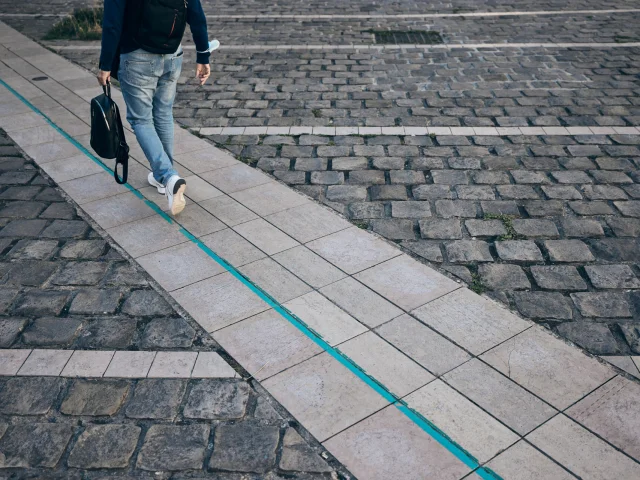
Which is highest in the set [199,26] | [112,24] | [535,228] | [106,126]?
[112,24]

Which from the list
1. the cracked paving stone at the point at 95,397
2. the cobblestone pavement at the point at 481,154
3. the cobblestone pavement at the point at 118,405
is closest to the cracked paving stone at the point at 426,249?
the cobblestone pavement at the point at 481,154

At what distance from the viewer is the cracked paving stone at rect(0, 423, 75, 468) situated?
10.8ft

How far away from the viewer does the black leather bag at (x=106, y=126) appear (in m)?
5.30

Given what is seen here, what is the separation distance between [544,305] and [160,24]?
11.4 ft

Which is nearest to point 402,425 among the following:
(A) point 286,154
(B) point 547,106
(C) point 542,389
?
(C) point 542,389

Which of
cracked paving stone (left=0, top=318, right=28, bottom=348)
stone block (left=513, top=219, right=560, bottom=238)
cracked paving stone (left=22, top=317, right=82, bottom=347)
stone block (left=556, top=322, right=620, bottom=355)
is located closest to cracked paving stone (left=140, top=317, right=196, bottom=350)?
cracked paving stone (left=22, top=317, right=82, bottom=347)

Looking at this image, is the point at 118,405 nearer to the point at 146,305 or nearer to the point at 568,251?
the point at 146,305

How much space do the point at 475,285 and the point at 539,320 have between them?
548 millimetres

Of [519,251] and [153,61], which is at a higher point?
[153,61]

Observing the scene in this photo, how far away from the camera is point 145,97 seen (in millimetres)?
5395

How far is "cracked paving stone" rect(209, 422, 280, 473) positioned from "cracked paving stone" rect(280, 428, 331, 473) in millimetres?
55

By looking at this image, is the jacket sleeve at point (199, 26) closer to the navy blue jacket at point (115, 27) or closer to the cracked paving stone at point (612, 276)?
the navy blue jacket at point (115, 27)

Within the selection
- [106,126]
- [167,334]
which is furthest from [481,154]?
[167,334]

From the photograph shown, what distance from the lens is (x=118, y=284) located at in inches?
189
